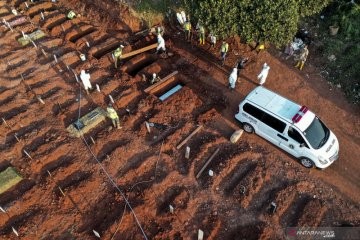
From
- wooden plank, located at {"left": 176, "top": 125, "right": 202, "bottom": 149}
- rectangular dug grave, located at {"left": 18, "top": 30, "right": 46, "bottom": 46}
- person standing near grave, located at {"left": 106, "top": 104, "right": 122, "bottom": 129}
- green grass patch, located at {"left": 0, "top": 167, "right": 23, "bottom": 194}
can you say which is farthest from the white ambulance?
rectangular dug grave, located at {"left": 18, "top": 30, "right": 46, "bottom": 46}

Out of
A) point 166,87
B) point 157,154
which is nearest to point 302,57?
point 166,87

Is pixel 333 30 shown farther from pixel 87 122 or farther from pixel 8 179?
pixel 8 179

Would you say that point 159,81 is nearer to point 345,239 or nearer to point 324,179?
point 324,179

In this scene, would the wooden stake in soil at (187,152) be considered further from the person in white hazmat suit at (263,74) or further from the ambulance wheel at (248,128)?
the person in white hazmat suit at (263,74)

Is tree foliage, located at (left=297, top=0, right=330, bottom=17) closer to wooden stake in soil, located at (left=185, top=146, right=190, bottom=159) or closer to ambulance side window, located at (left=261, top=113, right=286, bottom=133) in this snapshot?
ambulance side window, located at (left=261, top=113, right=286, bottom=133)

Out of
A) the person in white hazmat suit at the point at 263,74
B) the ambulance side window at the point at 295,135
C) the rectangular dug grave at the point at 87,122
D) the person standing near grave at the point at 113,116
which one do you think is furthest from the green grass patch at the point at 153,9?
the ambulance side window at the point at 295,135

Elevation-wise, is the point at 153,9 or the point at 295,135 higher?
the point at 295,135
